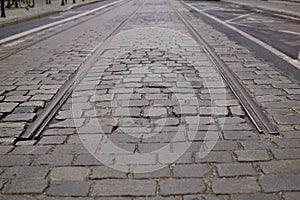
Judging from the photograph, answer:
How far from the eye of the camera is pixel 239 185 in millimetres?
2752

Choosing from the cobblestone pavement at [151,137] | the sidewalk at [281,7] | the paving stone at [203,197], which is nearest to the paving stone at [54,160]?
the cobblestone pavement at [151,137]

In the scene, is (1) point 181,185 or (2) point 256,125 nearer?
(1) point 181,185

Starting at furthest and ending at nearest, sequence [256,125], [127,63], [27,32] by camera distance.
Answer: [27,32]
[127,63]
[256,125]

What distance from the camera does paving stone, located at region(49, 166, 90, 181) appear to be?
2.90 metres

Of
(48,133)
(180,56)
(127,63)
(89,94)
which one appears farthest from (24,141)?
(180,56)

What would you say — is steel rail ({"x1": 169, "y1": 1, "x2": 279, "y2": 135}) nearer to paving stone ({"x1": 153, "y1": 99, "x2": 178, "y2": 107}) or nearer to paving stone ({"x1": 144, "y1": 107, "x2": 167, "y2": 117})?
paving stone ({"x1": 153, "y1": 99, "x2": 178, "y2": 107})

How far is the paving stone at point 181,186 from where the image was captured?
268 centimetres

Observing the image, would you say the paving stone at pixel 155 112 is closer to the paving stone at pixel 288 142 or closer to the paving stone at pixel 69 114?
the paving stone at pixel 69 114

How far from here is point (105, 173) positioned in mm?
2975

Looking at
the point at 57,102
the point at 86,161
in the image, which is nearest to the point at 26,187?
the point at 86,161

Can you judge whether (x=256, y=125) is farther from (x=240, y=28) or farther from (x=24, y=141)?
(x=240, y=28)

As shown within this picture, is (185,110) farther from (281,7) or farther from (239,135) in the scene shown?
(281,7)

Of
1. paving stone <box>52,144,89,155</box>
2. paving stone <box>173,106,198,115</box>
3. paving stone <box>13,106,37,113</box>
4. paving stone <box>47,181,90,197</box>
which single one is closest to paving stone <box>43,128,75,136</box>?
paving stone <box>52,144,89,155</box>

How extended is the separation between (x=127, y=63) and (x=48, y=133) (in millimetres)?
3612
